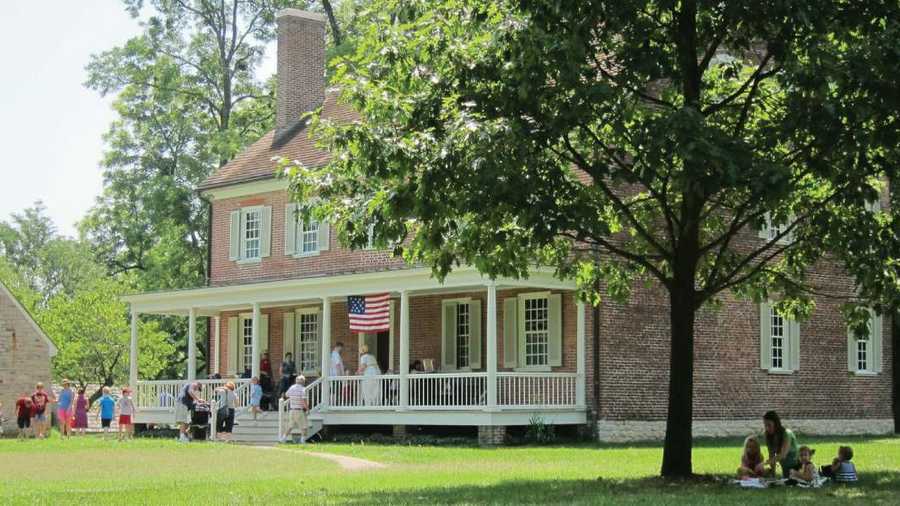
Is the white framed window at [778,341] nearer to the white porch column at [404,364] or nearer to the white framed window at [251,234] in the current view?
the white porch column at [404,364]

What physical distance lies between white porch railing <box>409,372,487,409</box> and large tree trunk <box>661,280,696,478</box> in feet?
34.3

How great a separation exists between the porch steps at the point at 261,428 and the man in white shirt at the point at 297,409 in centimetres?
60

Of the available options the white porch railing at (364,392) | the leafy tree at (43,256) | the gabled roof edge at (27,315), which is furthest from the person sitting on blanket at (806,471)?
the leafy tree at (43,256)

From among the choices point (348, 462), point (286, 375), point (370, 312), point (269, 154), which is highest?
point (269, 154)

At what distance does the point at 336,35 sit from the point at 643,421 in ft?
69.5

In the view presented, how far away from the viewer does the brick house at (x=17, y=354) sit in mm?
41969

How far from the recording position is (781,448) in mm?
17547

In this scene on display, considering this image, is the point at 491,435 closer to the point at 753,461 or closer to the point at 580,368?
the point at 580,368

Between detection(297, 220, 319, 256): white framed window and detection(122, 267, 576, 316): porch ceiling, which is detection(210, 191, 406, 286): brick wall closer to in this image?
detection(297, 220, 319, 256): white framed window

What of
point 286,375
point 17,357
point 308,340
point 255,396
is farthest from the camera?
point 17,357

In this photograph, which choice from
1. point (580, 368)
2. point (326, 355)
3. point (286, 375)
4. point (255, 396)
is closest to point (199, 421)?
point (255, 396)

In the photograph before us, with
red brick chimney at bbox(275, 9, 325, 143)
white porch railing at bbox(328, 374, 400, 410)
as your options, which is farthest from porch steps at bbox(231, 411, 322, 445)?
red brick chimney at bbox(275, 9, 325, 143)

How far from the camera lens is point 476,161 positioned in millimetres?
15742

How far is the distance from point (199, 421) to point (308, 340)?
17.1 feet
